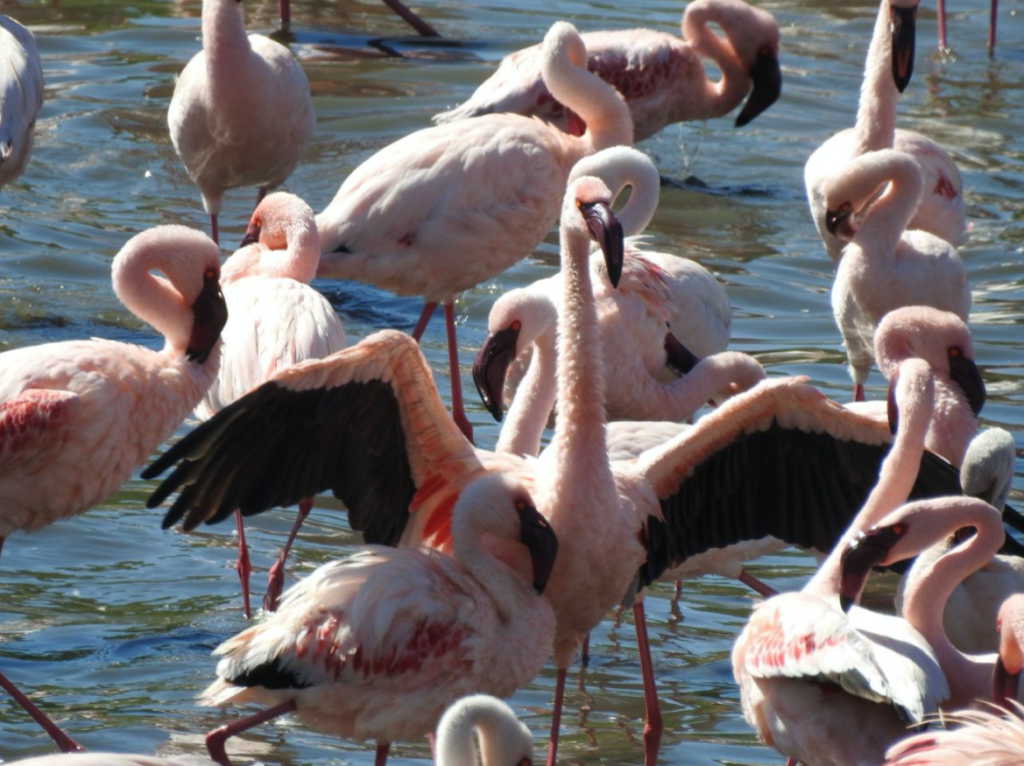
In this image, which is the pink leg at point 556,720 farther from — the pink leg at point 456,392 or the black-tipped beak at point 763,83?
the black-tipped beak at point 763,83

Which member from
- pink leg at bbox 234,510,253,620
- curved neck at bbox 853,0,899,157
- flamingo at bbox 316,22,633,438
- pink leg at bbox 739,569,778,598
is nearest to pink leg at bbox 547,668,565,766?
pink leg at bbox 739,569,778,598

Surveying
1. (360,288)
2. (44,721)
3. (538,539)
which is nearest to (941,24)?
(360,288)

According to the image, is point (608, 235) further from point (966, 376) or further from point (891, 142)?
point (891, 142)

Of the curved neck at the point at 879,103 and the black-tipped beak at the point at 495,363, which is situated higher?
the curved neck at the point at 879,103

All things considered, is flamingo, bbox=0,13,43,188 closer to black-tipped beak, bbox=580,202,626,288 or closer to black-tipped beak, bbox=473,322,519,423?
black-tipped beak, bbox=473,322,519,423

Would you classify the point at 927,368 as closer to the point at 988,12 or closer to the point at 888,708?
the point at 888,708

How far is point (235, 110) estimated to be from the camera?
28.7ft

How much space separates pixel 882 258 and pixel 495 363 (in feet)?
7.48

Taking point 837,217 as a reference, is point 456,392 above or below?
below

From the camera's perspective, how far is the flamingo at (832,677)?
403cm

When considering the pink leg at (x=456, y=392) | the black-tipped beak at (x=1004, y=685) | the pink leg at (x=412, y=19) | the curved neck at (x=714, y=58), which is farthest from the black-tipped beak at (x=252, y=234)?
the pink leg at (x=412, y=19)

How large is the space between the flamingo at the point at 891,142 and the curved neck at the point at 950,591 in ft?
13.3

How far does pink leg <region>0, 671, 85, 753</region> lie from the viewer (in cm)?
461

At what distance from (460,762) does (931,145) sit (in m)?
6.09
